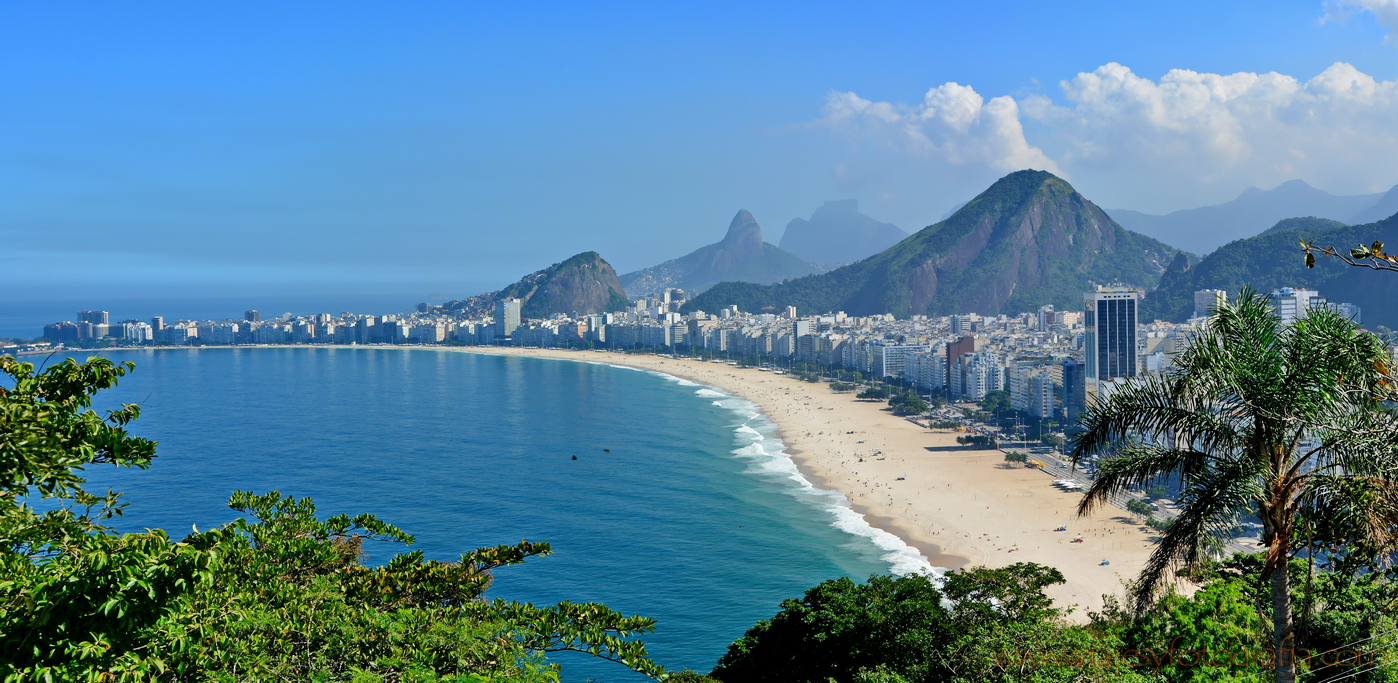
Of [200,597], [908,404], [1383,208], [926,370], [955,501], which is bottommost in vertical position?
[955,501]

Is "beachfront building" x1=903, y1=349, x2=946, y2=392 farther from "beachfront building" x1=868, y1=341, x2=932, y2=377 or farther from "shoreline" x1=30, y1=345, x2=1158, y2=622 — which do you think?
"shoreline" x1=30, y1=345, x2=1158, y2=622

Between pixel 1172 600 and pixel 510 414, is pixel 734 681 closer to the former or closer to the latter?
pixel 1172 600

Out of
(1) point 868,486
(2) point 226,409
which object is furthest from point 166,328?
(1) point 868,486

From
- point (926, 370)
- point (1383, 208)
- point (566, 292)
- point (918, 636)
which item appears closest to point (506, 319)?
point (566, 292)

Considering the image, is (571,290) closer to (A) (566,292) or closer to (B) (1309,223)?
(A) (566,292)

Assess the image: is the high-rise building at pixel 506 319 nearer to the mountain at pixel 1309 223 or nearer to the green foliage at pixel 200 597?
the mountain at pixel 1309 223

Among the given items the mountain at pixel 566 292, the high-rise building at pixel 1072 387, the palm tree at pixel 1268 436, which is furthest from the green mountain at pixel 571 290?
the palm tree at pixel 1268 436

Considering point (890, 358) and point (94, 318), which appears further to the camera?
point (94, 318)
